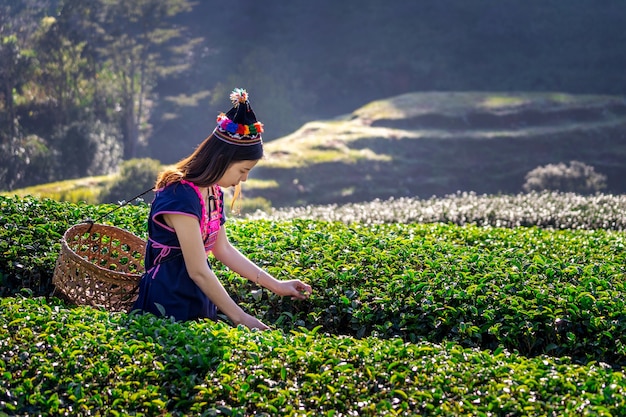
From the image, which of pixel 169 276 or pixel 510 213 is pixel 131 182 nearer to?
pixel 510 213

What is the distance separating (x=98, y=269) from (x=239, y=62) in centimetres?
3270

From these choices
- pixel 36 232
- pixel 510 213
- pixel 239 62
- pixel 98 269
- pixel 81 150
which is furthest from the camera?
pixel 239 62

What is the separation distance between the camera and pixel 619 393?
3.22 metres

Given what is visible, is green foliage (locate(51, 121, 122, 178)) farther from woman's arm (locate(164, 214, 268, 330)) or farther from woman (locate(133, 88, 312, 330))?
woman's arm (locate(164, 214, 268, 330))

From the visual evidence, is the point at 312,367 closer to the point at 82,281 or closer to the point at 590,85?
the point at 82,281

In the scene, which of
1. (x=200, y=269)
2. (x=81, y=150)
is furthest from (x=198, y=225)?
(x=81, y=150)

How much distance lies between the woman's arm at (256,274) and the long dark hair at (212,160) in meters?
0.50

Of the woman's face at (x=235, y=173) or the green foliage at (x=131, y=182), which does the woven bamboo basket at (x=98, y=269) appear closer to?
the woman's face at (x=235, y=173)

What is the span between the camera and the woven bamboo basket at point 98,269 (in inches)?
176

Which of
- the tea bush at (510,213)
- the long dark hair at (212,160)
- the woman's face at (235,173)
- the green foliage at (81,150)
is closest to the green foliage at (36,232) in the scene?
the long dark hair at (212,160)

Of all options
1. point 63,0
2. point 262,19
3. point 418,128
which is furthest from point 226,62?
point 418,128

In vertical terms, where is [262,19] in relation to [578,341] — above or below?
above

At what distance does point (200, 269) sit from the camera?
418 centimetres

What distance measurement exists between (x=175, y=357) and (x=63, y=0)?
28047mm
